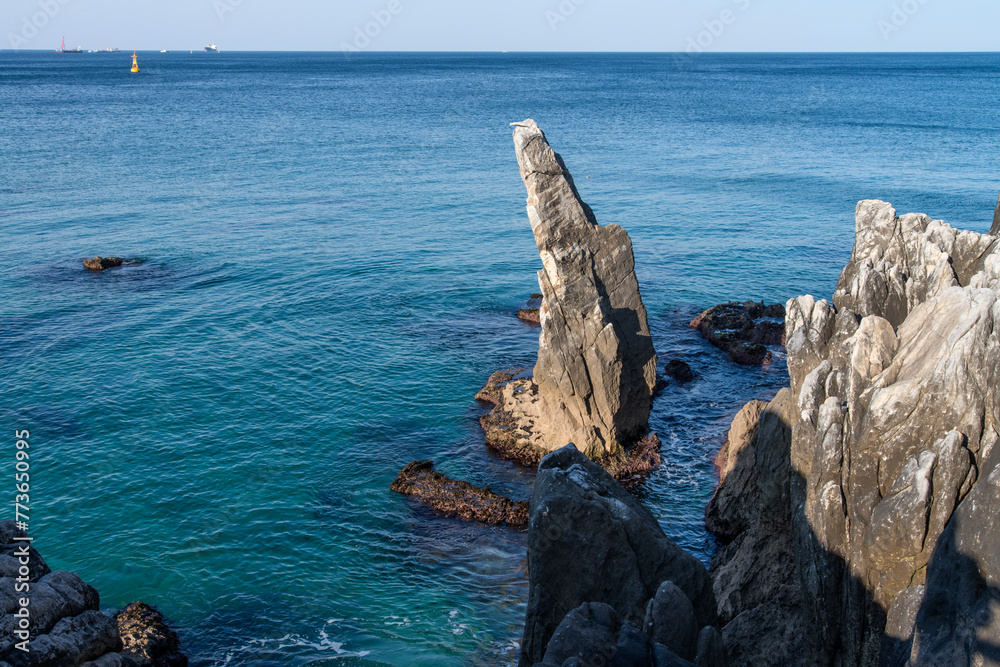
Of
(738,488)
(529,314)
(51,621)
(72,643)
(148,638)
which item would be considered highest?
(529,314)

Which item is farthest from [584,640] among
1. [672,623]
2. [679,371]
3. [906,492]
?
[679,371]

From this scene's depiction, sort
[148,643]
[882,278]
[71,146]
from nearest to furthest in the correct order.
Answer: [148,643]
[882,278]
[71,146]

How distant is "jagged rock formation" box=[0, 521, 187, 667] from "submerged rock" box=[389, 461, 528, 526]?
12205mm

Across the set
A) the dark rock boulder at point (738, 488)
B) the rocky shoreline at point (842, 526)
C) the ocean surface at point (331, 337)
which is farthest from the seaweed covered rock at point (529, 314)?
the rocky shoreline at point (842, 526)

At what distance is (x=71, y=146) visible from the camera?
109m

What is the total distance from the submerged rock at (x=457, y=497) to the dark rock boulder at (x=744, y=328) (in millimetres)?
20555

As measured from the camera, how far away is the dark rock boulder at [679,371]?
42.5 meters

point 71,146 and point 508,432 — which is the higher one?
point 71,146

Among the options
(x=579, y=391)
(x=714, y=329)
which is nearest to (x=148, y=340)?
(x=579, y=391)

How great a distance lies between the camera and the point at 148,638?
23234mm

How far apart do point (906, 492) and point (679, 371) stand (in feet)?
92.4

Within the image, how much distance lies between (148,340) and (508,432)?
25.6 metres

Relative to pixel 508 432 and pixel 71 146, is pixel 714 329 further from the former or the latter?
pixel 71 146

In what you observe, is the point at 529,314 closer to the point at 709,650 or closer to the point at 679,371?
the point at 679,371
